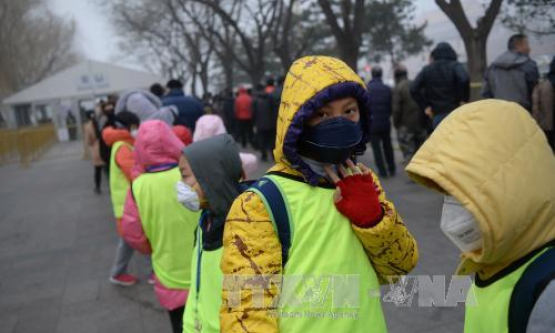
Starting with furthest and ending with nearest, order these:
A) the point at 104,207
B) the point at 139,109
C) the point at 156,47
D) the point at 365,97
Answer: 1. the point at 156,47
2. the point at 104,207
3. the point at 139,109
4. the point at 365,97

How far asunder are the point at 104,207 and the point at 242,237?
8072 millimetres

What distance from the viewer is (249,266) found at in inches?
59.1

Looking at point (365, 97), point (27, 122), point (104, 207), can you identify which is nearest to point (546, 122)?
point (365, 97)

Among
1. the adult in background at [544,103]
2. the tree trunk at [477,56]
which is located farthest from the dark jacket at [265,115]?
the adult in background at [544,103]

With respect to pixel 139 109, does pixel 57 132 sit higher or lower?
lower

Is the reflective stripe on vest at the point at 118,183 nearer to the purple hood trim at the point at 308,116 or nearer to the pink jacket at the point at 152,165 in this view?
the pink jacket at the point at 152,165

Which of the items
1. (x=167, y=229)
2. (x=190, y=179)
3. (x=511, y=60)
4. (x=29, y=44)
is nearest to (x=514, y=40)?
(x=511, y=60)

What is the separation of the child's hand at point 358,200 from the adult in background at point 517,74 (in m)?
5.08

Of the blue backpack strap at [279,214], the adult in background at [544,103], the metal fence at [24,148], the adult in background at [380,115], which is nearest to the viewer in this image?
the blue backpack strap at [279,214]

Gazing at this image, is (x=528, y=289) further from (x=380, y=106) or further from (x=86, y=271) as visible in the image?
(x=380, y=106)

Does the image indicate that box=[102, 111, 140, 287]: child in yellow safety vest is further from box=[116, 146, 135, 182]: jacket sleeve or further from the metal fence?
the metal fence

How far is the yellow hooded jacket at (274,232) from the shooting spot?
4.91ft

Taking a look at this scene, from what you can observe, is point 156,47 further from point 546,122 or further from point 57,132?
point 546,122

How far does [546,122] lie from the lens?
233 inches
